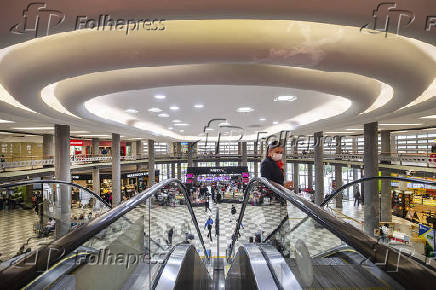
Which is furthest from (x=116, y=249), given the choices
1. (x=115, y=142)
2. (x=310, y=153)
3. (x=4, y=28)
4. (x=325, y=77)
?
(x=310, y=153)

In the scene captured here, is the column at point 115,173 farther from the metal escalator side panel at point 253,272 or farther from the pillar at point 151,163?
the metal escalator side panel at point 253,272

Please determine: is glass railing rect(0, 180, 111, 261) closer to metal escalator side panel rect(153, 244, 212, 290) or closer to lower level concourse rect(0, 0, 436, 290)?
metal escalator side panel rect(153, 244, 212, 290)

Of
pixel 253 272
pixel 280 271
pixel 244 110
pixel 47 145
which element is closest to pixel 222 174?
pixel 244 110

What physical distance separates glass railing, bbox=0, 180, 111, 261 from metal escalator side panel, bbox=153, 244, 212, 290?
152cm

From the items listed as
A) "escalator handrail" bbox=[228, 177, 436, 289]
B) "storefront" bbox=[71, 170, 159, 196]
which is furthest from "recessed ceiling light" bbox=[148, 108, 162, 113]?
"storefront" bbox=[71, 170, 159, 196]

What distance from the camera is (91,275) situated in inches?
69.8

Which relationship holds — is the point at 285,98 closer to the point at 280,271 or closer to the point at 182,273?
the point at 280,271

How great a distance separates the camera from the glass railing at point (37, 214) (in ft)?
23.2

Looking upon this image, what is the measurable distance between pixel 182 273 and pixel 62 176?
9679 mm

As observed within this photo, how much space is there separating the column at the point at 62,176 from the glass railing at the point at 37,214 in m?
0.05

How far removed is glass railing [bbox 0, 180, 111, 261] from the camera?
7.08 meters

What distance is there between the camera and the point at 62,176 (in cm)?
1048

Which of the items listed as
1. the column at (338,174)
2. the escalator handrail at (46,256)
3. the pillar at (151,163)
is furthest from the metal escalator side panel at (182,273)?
the pillar at (151,163)

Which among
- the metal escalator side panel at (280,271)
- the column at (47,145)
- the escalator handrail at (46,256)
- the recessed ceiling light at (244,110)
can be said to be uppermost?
the recessed ceiling light at (244,110)
